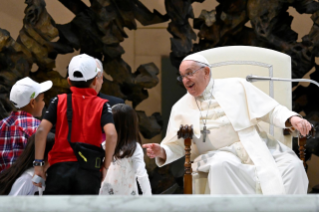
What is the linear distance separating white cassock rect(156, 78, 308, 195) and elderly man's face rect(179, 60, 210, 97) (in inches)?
4.2

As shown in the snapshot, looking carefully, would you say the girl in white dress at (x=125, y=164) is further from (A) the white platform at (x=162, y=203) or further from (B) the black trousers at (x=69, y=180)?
(A) the white platform at (x=162, y=203)

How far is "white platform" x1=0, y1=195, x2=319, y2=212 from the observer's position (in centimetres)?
136

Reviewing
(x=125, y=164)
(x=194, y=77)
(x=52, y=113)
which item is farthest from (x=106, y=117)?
(x=194, y=77)

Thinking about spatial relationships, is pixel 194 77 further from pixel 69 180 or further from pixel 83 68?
pixel 69 180

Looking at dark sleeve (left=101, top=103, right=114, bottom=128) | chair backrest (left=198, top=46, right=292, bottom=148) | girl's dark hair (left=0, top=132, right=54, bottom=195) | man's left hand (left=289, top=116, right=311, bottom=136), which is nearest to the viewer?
dark sleeve (left=101, top=103, right=114, bottom=128)

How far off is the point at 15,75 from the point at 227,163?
4.36m

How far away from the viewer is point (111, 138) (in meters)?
2.98

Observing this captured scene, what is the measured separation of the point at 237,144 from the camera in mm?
3785

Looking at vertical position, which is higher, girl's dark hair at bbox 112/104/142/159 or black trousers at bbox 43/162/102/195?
girl's dark hair at bbox 112/104/142/159

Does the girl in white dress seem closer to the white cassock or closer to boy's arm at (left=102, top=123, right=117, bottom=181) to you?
the white cassock

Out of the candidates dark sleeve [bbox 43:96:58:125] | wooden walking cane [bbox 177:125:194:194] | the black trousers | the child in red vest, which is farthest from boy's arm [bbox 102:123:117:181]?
wooden walking cane [bbox 177:125:194:194]

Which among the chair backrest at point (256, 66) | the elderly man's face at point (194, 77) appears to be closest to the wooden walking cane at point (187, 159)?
the elderly man's face at point (194, 77)

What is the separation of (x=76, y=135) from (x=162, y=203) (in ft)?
5.71

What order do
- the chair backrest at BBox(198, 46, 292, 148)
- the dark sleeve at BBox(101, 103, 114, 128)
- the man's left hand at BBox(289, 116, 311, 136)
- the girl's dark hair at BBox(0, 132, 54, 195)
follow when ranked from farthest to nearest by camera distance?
the chair backrest at BBox(198, 46, 292, 148)
the man's left hand at BBox(289, 116, 311, 136)
the girl's dark hair at BBox(0, 132, 54, 195)
the dark sleeve at BBox(101, 103, 114, 128)
